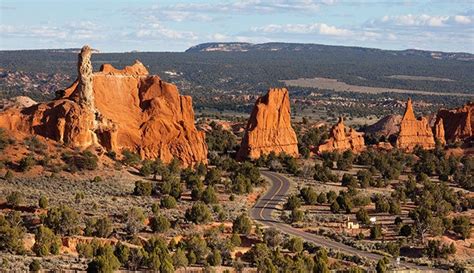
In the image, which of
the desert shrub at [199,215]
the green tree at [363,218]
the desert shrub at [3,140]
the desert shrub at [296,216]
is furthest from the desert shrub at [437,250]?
the desert shrub at [3,140]

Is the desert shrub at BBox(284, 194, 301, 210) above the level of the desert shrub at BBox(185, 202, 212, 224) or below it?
below

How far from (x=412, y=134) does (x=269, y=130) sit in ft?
87.7

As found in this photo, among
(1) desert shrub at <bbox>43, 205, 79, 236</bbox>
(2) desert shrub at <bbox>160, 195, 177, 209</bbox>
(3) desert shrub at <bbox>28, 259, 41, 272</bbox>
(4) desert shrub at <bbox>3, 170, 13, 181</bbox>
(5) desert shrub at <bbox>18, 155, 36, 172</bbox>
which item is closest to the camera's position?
(3) desert shrub at <bbox>28, 259, 41, 272</bbox>

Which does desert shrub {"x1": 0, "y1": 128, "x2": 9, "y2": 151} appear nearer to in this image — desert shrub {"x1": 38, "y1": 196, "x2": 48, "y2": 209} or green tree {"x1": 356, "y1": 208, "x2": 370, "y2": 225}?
desert shrub {"x1": 38, "y1": 196, "x2": 48, "y2": 209}

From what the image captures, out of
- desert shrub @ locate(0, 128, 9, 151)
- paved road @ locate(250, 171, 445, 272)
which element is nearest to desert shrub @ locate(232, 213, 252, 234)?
paved road @ locate(250, 171, 445, 272)

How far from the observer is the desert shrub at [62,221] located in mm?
51906

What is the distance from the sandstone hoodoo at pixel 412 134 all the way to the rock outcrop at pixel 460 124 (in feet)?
15.6

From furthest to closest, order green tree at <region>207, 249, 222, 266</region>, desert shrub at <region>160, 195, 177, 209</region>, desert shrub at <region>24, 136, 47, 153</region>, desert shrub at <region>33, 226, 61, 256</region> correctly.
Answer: desert shrub at <region>24, 136, 47, 153</region> → desert shrub at <region>160, 195, 177, 209</region> → green tree at <region>207, 249, 222, 266</region> → desert shrub at <region>33, 226, 61, 256</region>

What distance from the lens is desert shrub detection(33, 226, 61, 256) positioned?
4678 centimetres

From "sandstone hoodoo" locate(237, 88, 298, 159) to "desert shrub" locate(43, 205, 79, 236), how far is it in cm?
4916

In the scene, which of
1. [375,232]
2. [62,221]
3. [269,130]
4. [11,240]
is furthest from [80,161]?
[269,130]

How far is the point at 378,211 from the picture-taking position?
2822 inches

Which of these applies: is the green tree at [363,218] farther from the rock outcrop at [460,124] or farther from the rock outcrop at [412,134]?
the rock outcrop at [460,124]

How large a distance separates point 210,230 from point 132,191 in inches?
599
